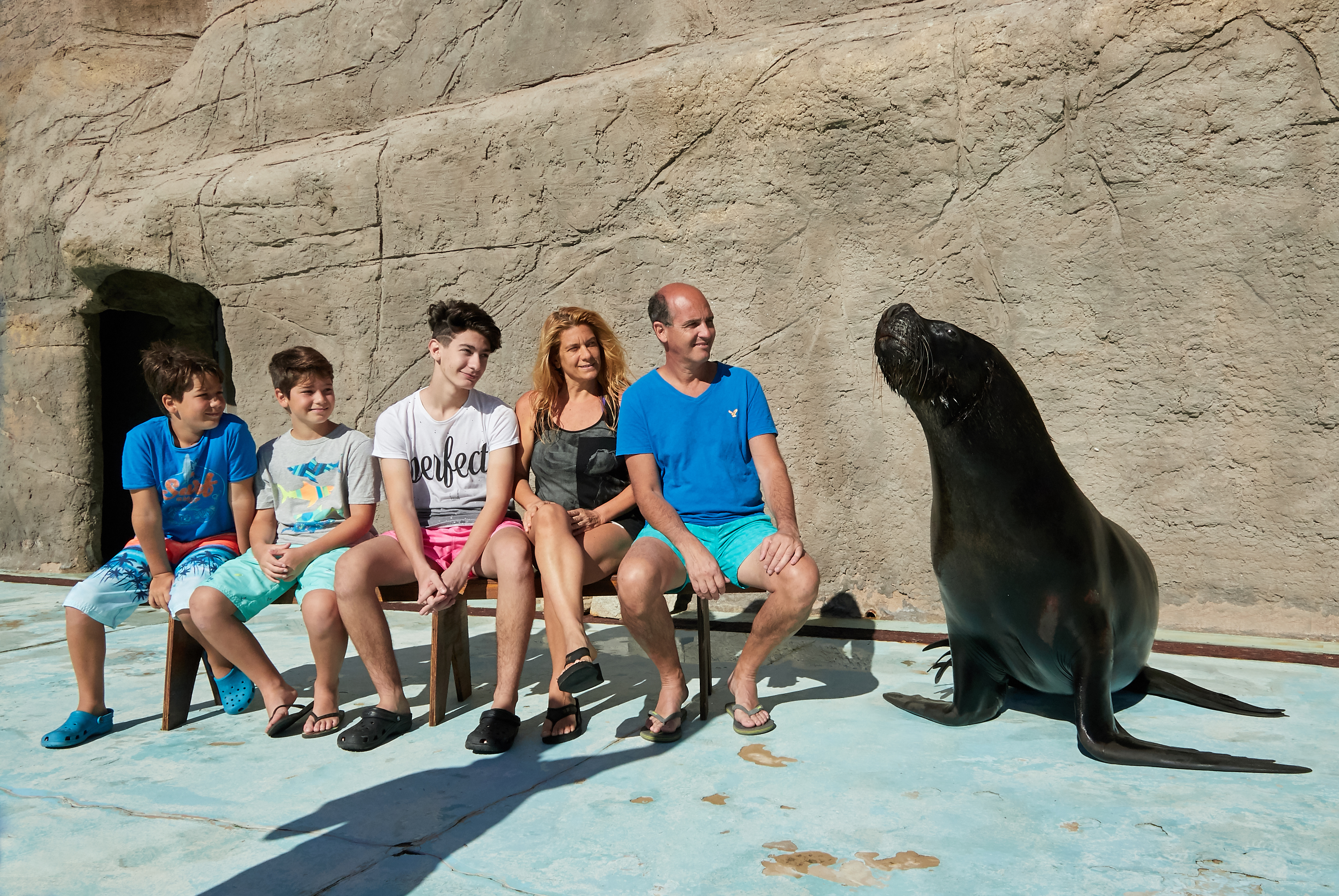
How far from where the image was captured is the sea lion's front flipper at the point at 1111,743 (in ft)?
7.14

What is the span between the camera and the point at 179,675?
2.93 metres

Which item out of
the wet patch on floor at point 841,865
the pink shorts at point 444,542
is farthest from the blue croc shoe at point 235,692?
the wet patch on floor at point 841,865

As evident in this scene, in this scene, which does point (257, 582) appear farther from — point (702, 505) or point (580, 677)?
point (702, 505)

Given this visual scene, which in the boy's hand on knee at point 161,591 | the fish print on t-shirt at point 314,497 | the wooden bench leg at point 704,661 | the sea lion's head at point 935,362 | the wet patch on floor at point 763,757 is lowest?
the wet patch on floor at point 763,757

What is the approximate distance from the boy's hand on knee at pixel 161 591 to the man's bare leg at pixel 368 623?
1.95 feet

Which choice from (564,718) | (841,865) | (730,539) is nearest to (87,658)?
(564,718)

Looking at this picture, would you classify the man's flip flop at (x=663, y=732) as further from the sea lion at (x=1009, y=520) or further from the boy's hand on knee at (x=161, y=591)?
the boy's hand on knee at (x=161, y=591)

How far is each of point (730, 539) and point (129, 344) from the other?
18.0ft

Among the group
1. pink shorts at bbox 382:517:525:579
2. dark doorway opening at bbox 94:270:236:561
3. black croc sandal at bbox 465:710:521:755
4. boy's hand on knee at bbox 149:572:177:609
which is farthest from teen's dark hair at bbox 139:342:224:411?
dark doorway opening at bbox 94:270:236:561

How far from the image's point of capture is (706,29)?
472cm

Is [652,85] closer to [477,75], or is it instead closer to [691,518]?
[477,75]

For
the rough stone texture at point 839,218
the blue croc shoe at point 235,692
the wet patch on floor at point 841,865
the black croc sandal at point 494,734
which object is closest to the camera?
the wet patch on floor at point 841,865

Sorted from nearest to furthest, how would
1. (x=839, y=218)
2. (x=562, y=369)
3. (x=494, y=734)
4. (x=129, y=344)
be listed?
(x=494, y=734)
(x=562, y=369)
(x=839, y=218)
(x=129, y=344)

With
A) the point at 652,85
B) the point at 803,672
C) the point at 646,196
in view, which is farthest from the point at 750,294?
the point at 803,672
